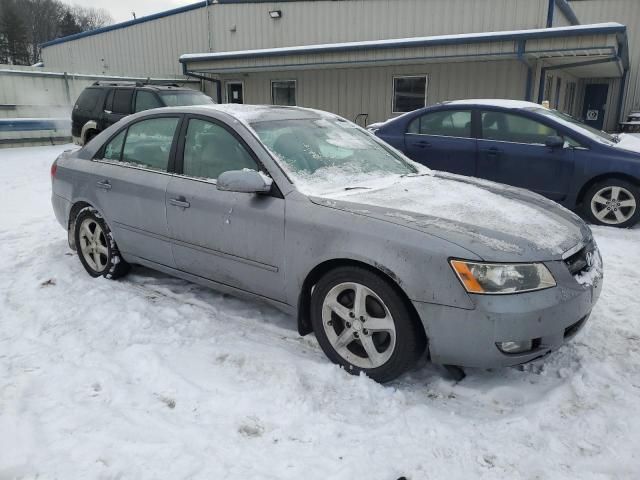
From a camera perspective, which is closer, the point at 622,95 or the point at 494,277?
the point at 494,277

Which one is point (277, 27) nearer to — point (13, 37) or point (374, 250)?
point (374, 250)

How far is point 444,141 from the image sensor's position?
734 centimetres

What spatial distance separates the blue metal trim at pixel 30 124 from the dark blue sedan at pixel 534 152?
10971 mm

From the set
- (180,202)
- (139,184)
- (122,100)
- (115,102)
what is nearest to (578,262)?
(180,202)

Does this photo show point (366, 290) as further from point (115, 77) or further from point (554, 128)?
point (115, 77)

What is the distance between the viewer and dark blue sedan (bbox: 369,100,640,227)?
20.9 feet

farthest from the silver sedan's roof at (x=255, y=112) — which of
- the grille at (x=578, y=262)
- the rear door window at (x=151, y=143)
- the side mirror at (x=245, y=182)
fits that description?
the grille at (x=578, y=262)

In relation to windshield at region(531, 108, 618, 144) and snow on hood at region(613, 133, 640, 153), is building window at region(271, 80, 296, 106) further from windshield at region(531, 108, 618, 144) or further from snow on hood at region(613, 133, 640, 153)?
snow on hood at region(613, 133, 640, 153)

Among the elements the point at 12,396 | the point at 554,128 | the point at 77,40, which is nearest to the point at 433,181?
the point at 12,396

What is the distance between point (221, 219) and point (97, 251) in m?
1.67

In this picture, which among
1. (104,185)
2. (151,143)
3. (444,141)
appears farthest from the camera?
(444,141)

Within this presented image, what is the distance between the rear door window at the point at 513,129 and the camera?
672 cm

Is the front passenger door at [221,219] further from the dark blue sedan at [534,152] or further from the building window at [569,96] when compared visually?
the building window at [569,96]

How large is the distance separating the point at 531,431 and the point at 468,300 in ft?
2.25
